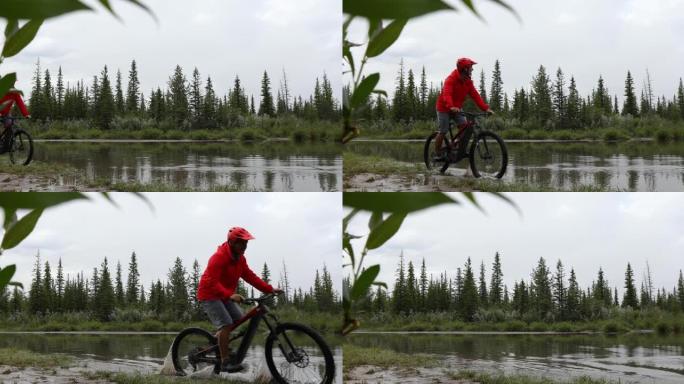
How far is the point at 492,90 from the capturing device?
4215mm

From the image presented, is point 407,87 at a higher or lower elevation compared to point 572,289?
higher

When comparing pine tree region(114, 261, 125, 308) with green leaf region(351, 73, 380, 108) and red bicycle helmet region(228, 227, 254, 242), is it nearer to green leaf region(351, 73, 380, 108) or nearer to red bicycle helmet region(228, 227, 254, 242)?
red bicycle helmet region(228, 227, 254, 242)

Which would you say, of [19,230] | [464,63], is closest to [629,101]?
[464,63]

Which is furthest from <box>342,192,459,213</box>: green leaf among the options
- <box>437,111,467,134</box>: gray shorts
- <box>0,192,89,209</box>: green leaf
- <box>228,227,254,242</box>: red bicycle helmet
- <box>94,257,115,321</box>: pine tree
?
<box>94,257,115,321</box>: pine tree

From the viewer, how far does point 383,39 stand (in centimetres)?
120

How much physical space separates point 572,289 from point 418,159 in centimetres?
128

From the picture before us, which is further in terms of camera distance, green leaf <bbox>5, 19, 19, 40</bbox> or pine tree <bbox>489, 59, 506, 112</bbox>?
pine tree <bbox>489, 59, 506, 112</bbox>

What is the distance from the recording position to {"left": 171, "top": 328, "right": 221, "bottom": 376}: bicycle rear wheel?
449 cm

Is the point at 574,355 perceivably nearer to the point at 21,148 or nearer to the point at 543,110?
the point at 543,110

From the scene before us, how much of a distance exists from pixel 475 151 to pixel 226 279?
5.90ft

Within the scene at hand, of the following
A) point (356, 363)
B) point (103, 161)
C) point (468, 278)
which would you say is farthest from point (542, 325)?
point (103, 161)

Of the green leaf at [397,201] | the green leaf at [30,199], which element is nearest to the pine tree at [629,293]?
the green leaf at [397,201]

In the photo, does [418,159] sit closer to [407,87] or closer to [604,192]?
[407,87]

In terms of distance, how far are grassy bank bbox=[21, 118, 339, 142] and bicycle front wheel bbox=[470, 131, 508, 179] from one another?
106cm
